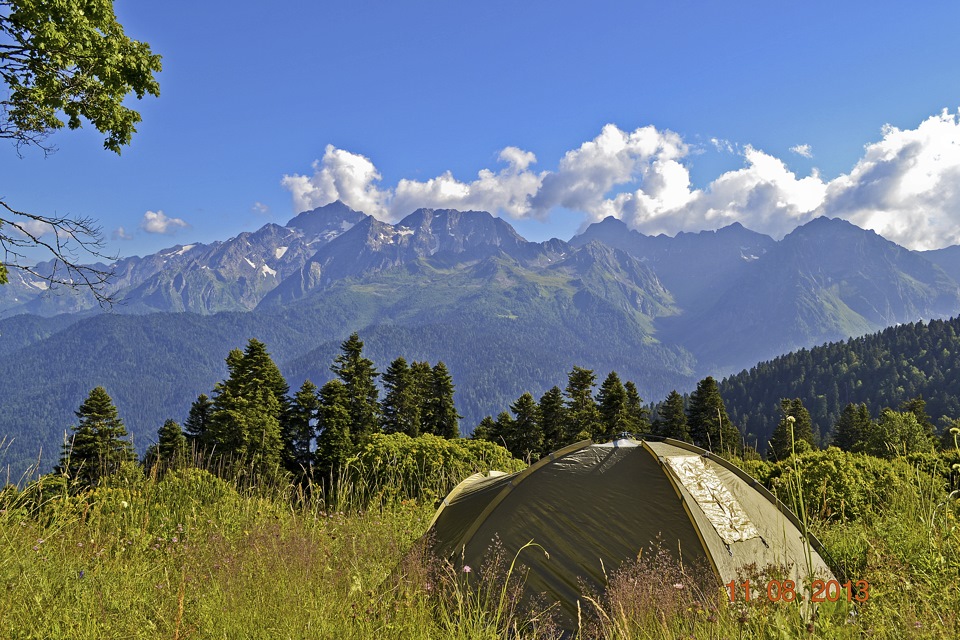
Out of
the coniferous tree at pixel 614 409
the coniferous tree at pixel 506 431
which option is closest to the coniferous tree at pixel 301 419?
the coniferous tree at pixel 506 431

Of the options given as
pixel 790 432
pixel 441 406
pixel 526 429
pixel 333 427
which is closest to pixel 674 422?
pixel 526 429

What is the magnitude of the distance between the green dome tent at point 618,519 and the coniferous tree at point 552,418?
46466mm

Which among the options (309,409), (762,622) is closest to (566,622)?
(762,622)

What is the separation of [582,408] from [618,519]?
45.2 m

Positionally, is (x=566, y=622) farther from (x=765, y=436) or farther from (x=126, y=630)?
(x=765, y=436)

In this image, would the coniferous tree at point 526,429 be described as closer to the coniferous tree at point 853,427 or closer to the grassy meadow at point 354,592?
the coniferous tree at point 853,427

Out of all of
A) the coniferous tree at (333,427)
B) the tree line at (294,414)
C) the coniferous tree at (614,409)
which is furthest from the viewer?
the coniferous tree at (614,409)

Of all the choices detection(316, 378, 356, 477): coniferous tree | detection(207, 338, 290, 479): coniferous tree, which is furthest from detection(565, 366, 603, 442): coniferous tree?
detection(207, 338, 290, 479): coniferous tree

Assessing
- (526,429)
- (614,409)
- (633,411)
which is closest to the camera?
(614,409)

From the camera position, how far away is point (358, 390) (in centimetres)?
4806

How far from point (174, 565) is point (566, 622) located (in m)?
3.50

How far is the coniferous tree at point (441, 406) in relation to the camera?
2112 inches

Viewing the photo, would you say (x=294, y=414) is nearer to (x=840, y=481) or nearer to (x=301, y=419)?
(x=301, y=419)

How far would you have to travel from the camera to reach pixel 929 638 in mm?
2494
